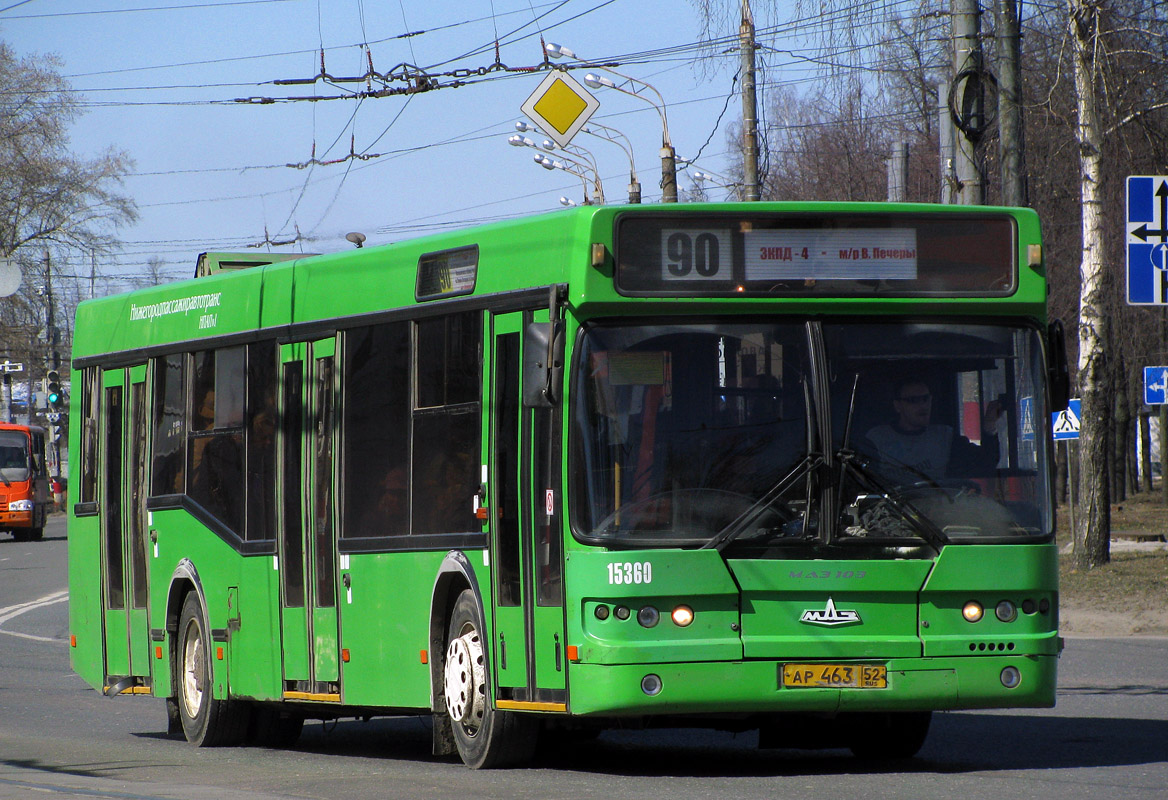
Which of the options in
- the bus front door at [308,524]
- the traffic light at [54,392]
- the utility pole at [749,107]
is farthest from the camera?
the traffic light at [54,392]

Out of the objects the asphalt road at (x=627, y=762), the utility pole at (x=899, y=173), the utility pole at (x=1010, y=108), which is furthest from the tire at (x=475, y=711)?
the utility pole at (x=899, y=173)

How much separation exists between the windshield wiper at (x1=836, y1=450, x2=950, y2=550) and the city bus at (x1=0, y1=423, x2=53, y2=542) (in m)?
39.3

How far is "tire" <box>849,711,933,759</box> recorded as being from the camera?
9742 mm

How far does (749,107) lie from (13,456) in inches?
1057

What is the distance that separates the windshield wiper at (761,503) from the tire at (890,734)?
1.72 m

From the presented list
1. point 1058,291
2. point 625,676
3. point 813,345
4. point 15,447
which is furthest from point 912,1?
point 15,447

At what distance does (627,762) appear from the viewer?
32.5ft

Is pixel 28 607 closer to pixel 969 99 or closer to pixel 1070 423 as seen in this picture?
pixel 1070 423

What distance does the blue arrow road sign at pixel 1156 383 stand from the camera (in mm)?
22902

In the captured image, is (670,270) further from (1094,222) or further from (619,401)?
(1094,222)

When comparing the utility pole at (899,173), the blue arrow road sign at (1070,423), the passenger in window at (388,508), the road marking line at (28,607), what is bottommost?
the road marking line at (28,607)

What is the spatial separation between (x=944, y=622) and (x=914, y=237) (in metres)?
1.84

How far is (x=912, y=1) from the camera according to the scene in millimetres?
17969

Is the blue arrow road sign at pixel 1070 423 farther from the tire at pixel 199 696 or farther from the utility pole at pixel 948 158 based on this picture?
the tire at pixel 199 696
